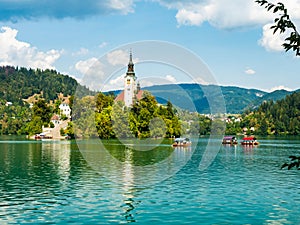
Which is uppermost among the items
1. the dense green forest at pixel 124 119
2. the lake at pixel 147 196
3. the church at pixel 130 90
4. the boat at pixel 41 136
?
the church at pixel 130 90

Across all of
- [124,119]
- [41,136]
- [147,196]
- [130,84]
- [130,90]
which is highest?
[130,84]

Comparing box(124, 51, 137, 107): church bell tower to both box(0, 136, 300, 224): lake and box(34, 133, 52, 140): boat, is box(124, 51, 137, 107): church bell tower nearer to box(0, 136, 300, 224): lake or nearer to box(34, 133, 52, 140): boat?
box(34, 133, 52, 140): boat

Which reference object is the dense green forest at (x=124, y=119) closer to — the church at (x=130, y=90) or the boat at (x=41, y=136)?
the church at (x=130, y=90)

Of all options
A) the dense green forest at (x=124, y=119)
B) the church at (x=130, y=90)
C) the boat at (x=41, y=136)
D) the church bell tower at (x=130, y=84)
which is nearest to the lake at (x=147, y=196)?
the dense green forest at (x=124, y=119)

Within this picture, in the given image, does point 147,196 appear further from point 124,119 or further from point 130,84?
point 130,84

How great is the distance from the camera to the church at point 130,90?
137950 millimetres

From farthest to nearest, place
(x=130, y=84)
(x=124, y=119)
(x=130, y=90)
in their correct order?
(x=130, y=84), (x=130, y=90), (x=124, y=119)

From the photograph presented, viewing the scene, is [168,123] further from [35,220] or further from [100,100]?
[35,220]

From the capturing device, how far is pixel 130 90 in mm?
152750

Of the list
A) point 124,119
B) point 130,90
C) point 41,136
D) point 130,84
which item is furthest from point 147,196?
point 130,84

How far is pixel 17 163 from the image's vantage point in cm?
5081

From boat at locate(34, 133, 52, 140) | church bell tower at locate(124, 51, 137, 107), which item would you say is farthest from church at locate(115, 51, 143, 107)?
boat at locate(34, 133, 52, 140)

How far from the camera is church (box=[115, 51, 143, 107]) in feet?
453

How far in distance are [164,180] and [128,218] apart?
1394cm
